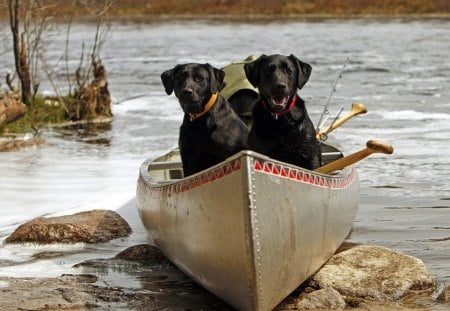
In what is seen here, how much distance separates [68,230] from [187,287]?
182 centimetres

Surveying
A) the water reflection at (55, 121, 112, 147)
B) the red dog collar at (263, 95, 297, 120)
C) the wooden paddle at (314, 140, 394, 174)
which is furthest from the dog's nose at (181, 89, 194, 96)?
the water reflection at (55, 121, 112, 147)

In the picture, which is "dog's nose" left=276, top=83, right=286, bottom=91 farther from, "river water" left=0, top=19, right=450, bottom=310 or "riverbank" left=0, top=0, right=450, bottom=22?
"riverbank" left=0, top=0, right=450, bottom=22

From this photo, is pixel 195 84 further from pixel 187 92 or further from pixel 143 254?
pixel 143 254

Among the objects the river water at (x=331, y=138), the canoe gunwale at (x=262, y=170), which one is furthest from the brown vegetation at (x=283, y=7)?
the canoe gunwale at (x=262, y=170)

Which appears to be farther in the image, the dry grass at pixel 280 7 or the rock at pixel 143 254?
the dry grass at pixel 280 7

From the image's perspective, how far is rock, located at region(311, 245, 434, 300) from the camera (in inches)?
291

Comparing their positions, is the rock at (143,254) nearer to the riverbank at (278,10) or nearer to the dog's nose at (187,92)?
the dog's nose at (187,92)

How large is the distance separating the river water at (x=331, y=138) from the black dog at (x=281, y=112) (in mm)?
1559

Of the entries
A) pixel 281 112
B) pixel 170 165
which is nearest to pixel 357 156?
pixel 281 112

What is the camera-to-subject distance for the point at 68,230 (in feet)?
30.1

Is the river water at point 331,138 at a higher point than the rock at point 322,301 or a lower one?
lower

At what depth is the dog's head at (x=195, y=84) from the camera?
24.6 feet

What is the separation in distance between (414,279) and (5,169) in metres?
6.95

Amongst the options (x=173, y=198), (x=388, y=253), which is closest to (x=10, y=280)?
(x=173, y=198)
